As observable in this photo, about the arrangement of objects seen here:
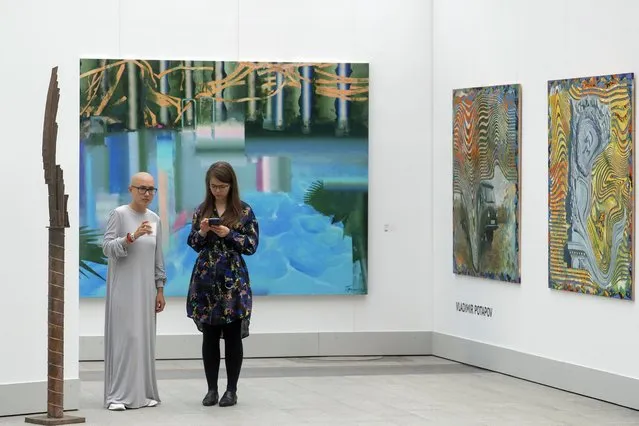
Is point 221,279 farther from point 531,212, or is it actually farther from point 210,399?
point 531,212

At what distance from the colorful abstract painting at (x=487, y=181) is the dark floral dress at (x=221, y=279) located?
357 centimetres

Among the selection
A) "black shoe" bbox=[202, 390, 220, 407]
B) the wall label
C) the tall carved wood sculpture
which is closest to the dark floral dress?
"black shoe" bbox=[202, 390, 220, 407]

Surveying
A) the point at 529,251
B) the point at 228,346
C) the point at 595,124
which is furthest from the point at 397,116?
the point at 228,346

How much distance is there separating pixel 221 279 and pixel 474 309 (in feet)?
14.5

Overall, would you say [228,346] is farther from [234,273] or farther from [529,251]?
[529,251]

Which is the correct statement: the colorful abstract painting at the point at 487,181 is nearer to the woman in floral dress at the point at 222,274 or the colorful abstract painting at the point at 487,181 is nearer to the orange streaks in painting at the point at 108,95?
the woman in floral dress at the point at 222,274

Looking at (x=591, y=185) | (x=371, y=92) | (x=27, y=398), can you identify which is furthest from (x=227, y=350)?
(x=371, y=92)

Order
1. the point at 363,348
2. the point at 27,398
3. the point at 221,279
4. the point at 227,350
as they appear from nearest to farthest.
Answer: the point at 27,398
the point at 221,279
the point at 227,350
the point at 363,348

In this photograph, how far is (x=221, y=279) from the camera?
12.8 metres

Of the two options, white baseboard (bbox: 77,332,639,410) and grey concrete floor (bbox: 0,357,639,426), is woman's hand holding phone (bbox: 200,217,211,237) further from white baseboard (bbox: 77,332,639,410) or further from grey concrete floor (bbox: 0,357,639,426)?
white baseboard (bbox: 77,332,639,410)

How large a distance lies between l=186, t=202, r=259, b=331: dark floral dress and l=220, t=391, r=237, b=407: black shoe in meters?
0.66

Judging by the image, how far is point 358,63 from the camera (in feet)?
57.5

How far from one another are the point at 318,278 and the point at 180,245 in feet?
5.47

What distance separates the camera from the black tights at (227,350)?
12.9 metres
